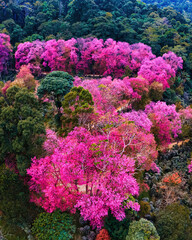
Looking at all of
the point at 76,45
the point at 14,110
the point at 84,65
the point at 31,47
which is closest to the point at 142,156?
the point at 14,110

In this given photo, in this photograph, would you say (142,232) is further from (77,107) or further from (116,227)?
(77,107)

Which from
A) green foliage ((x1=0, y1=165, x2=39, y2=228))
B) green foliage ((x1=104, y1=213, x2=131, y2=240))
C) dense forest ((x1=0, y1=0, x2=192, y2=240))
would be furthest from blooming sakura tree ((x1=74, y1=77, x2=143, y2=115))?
green foliage ((x1=104, y1=213, x2=131, y2=240))

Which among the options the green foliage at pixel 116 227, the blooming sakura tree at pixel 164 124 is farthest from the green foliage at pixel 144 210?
the blooming sakura tree at pixel 164 124

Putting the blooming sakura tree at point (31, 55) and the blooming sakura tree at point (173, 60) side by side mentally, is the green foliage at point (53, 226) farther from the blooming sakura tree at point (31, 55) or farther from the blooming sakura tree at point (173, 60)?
the blooming sakura tree at point (173, 60)

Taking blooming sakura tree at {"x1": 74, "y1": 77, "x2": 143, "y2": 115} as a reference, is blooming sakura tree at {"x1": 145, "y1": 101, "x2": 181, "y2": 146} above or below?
below

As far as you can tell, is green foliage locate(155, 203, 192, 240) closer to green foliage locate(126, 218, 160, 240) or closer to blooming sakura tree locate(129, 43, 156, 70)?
green foliage locate(126, 218, 160, 240)

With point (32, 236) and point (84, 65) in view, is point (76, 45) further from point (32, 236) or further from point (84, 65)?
point (32, 236)
